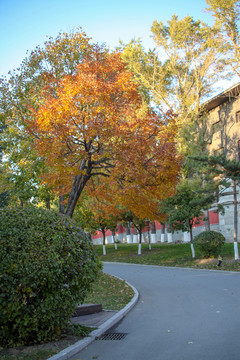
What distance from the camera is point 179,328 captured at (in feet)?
24.6

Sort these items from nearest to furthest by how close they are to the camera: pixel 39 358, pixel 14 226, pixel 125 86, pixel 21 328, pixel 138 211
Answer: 1. pixel 39 358
2. pixel 21 328
3. pixel 14 226
4. pixel 125 86
5. pixel 138 211

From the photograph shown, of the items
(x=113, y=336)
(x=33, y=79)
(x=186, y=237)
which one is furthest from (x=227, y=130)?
(x=113, y=336)

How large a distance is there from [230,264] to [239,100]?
1679 cm

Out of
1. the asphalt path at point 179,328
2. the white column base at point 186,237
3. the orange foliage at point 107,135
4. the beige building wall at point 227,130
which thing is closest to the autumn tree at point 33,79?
the orange foliage at point 107,135

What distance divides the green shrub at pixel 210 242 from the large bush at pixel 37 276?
54.6ft

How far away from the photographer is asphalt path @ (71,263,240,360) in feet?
19.2

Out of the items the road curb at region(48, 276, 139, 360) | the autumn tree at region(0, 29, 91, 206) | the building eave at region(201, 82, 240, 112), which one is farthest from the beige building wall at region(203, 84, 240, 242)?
the road curb at region(48, 276, 139, 360)

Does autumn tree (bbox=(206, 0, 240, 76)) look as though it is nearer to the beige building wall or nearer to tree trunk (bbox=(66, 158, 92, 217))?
the beige building wall

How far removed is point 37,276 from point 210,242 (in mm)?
17937

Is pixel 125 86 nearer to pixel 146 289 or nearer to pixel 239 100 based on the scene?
pixel 146 289

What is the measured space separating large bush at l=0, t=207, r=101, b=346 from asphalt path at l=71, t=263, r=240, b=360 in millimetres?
876

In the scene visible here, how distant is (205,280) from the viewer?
50.9ft

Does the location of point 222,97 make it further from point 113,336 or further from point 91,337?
point 91,337

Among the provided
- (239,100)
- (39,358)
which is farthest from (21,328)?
(239,100)
